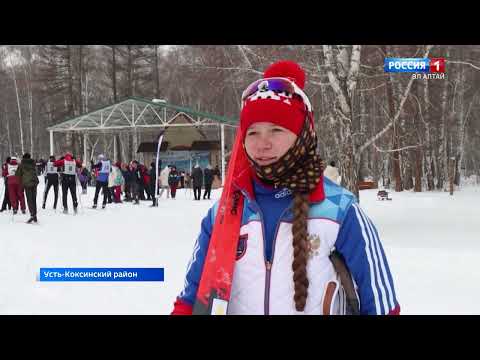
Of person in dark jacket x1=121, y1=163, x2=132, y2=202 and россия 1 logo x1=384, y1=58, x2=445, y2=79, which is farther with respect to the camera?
person in dark jacket x1=121, y1=163, x2=132, y2=202

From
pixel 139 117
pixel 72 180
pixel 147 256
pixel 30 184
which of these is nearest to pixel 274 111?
pixel 147 256


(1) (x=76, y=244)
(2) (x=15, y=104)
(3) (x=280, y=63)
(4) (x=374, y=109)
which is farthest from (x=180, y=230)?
(2) (x=15, y=104)

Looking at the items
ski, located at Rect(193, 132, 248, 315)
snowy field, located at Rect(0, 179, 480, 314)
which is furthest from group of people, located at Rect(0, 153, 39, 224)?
ski, located at Rect(193, 132, 248, 315)

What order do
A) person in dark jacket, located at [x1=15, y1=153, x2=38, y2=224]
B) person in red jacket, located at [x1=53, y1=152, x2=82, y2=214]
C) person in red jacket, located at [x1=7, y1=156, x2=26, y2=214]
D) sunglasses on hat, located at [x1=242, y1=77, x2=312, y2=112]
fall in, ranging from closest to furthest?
sunglasses on hat, located at [x1=242, y1=77, x2=312, y2=112]
person in dark jacket, located at [x1=15, y1=153, x2=38, y2=224]
person in red jacket, located at [x1=7, y1=156, x2=26, y2=214]
person in red jacket, located at [x1=53, y1=152, x2=82, y2=214]

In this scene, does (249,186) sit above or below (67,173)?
above

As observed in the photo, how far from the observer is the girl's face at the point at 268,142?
1.43 meters

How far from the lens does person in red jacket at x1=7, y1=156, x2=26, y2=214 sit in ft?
36.0

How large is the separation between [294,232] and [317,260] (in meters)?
0.11

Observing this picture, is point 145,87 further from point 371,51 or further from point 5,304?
point 5,304

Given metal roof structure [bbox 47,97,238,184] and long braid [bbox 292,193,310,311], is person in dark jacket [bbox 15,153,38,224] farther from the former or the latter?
metal roof structure [bbox 47,97,238,184]

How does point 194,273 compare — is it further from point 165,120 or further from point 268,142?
point 165,120

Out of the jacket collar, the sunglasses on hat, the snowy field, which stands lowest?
the snowy field

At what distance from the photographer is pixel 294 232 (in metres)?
1.42
